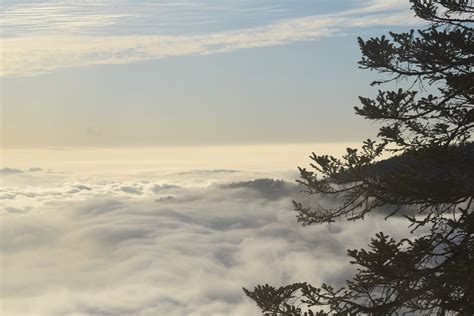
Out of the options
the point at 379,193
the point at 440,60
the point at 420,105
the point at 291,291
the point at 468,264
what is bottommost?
the point at 291,291

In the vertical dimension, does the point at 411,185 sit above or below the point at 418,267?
above

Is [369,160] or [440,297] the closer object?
[440,297]

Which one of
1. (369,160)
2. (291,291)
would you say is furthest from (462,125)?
(291,291)

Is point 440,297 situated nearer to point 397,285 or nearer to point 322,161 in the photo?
point 397,285

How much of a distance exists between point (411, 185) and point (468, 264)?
7.13ft

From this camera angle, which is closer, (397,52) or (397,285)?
(397,285)

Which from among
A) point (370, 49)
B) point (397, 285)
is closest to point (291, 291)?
point (397, 285)

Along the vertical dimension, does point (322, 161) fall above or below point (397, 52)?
below

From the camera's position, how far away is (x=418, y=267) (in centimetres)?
1224

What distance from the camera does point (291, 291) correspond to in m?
14.0

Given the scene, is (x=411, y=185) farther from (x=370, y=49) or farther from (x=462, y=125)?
(x=370, y=49)

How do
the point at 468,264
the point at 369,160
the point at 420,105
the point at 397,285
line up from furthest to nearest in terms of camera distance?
the point at 420,105 < the point at 369,160 < the point at 397,285 < the point at 468,264

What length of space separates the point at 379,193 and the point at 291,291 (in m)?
3.32

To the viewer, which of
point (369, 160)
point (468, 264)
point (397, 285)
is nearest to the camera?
point (468, 264)
